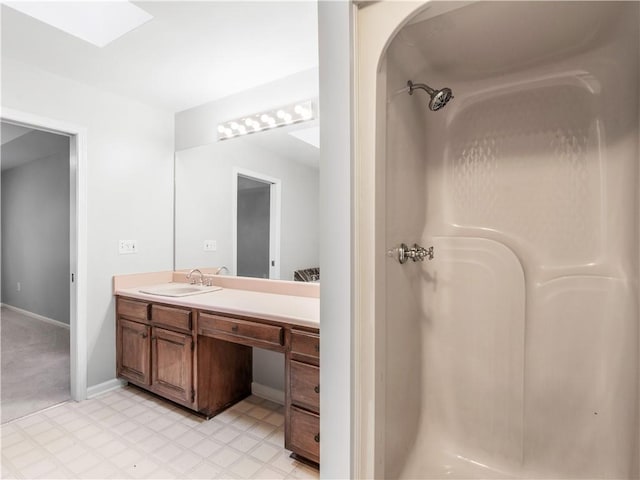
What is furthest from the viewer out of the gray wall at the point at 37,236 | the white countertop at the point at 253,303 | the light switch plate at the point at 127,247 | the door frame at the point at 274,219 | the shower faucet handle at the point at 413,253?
the gray wall at the point at 37,236

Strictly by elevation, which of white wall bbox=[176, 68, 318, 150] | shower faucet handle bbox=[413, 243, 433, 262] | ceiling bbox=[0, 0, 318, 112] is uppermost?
ceiling bbox=[0, 0, 318, 112]

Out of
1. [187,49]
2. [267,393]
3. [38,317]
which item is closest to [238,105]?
[187,49]

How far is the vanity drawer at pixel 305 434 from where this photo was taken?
62.7 inches

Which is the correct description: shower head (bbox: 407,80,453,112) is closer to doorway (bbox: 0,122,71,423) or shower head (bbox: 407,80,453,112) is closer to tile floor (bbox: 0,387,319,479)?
tile floor (bbox: 0,387,319,479)

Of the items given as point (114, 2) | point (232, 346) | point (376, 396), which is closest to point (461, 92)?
point (376, 396)

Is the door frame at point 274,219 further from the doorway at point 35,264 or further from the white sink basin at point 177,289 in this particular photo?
the doorway at point 35,264

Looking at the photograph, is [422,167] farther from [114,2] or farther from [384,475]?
[114,2]

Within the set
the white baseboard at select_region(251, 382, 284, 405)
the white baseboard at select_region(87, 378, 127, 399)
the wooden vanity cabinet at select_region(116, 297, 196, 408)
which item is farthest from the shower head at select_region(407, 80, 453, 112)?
the white baseboard at select_region(87, 378, 127, 399)

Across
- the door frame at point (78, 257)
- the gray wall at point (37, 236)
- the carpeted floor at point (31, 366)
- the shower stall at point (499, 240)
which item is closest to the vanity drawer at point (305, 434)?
the shower stall at point (499, 240)

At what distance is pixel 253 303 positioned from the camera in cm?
199

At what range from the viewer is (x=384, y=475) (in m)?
1.18

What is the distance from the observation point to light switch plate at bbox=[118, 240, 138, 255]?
254 centimetres

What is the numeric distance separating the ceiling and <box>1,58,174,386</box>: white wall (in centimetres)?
14

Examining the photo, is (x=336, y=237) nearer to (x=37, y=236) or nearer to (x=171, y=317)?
(x=171, y=317)
